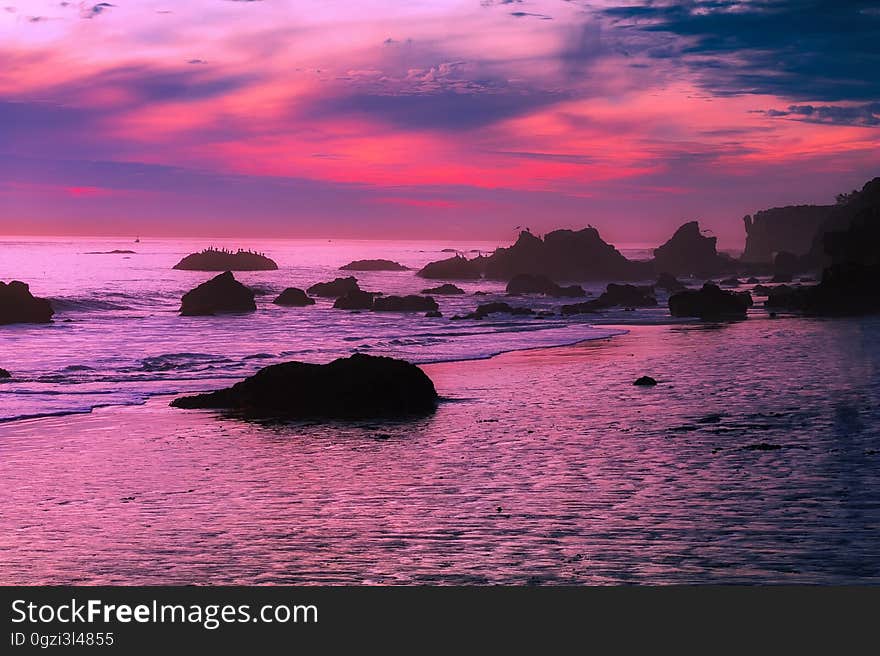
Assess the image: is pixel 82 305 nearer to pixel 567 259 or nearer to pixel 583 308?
pixel 583 308

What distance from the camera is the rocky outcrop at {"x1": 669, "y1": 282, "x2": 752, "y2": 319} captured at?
57031 millimetres

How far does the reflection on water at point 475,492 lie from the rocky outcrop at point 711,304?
34.2 m

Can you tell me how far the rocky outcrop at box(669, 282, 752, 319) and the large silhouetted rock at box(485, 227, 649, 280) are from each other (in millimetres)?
99376

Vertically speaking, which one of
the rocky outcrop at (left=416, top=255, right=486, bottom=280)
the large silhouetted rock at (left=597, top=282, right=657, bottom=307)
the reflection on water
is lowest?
the reflection on water

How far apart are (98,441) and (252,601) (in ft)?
37.1

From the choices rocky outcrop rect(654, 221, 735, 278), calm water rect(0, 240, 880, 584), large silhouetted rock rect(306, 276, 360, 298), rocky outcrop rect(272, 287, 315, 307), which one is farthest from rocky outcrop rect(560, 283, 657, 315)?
rocky outcrop rect(654, 221, 735, 278)

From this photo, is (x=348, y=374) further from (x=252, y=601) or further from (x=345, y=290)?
(x=345, y=290)

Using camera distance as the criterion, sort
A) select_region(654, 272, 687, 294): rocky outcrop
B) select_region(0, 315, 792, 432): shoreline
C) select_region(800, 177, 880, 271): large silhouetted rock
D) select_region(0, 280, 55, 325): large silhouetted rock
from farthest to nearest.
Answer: select_region(654, 272, 687, 294): rocky outcrop < select_region(800, 177, 880, 271): large silhouetted rock < select_region(0, 280, 55, 325): large silhouetted rock < select_region(0, 315, 792, 432): shoreline

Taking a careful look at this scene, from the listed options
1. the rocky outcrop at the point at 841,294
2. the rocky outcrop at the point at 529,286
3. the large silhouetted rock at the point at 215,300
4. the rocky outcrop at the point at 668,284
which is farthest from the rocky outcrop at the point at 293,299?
the rocky outcrop at the point at 841,294

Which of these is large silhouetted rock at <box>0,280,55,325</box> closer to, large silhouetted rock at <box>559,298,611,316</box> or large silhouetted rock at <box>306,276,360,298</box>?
large silhouetted rock at <box>559,298,611,316</box>

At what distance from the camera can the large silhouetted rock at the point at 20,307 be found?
56.4 metres

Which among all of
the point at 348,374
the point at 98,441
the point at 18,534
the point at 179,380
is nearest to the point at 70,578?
the point at 18,534

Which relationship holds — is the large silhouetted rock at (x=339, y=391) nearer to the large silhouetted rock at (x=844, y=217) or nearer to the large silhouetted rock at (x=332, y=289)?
the large silhouetted rock at (x=844, y=217)

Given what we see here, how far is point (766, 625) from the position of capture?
7074 millimetres
